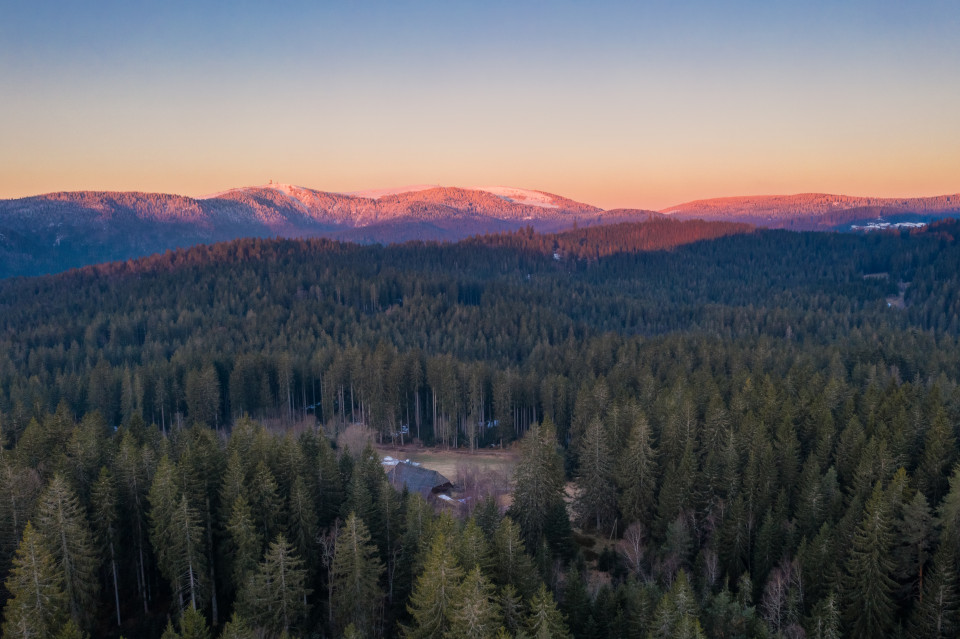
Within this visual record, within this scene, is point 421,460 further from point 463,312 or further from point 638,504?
point 463,312

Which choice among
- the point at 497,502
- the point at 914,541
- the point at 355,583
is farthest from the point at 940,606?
the point at 497,502

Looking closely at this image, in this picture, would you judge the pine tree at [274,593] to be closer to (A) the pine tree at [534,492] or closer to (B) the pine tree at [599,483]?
(A) the pine tree at [534,492]

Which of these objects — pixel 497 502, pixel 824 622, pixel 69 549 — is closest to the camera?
pixel 824 622

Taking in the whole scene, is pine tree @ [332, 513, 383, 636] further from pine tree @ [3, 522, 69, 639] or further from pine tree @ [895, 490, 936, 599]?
pine tree @ [895, 490, 936, 599]

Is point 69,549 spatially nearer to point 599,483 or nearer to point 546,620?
point 546,620

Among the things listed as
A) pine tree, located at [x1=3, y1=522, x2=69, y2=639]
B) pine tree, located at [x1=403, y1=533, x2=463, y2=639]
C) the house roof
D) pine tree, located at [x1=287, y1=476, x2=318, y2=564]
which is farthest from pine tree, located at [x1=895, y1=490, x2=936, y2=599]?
pine tree, located at [x1=3, y1=522, x2=69, y2=639]

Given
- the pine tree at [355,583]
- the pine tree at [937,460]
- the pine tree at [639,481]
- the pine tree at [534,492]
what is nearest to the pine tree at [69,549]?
the pine tree at [355,583]

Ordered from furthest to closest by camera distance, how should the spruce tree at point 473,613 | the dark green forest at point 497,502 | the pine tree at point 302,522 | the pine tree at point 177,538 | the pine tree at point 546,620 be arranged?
the pine tree at point 302,522, the pine tree at point 177,538, the dark green forest at point 497,502, the pine tree at point 546,620, the spruce tree at point 473,613
